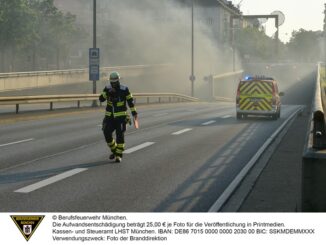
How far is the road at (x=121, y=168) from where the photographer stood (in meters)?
7.55

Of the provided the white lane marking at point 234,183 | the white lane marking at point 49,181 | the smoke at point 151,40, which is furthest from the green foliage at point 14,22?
the white lane marking at point 49,181

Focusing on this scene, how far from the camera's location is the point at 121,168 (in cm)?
1038

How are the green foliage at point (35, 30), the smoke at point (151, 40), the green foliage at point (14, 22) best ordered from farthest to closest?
the smoke at point (151, 40) < the green foliage at point (35, 30) < the green foliage at point (14, 22)

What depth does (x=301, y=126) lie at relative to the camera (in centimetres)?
1980

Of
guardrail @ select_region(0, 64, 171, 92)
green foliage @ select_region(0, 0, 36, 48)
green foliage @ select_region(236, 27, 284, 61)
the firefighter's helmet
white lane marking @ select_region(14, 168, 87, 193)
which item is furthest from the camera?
green foliage @ select_region(236, 27, 284, 61)

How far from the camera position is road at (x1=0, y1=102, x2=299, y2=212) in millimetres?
7547

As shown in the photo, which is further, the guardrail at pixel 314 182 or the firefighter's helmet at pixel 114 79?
the firefighter's helmet at pixel 114 79

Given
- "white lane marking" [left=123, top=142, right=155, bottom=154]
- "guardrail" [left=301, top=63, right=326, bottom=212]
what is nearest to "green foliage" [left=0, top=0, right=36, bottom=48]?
"white lane marking" [left=123, top=142, right=155, bottom=154]

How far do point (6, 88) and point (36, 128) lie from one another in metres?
27.1

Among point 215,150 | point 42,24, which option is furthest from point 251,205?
point 42,24

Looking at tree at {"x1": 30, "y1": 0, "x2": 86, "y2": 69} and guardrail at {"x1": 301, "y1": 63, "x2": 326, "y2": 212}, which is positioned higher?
tree at {"x1": 30, "y1": 0, "x2": 86, "y2": 69}

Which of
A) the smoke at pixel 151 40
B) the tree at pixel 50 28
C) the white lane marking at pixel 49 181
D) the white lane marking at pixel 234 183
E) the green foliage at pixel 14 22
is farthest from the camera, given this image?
the smoke at pixel 151 40

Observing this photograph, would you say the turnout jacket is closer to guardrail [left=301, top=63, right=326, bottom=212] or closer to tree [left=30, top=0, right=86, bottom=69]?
guardrail [left=301, top=63, right=326, bottom=212]

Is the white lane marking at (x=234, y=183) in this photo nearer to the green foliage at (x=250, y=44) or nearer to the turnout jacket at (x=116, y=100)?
the turnout jacket at (x=116, y=100)
